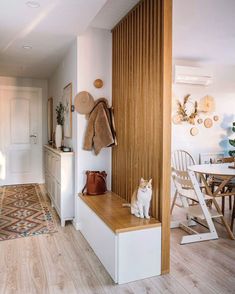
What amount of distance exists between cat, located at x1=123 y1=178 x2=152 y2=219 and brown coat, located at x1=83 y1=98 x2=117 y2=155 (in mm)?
894

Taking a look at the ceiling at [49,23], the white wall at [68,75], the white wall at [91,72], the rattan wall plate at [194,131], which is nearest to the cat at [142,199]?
the white wall at [91,72]

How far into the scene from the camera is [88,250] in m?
2.64

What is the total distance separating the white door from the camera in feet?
18.4

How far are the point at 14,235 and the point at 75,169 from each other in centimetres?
104

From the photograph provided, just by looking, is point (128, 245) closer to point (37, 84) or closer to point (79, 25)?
point (79, 25)

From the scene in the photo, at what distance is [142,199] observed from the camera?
2.24m

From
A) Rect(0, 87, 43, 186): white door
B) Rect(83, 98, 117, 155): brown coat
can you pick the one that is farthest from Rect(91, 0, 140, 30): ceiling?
Rect(0, 87, 43, 186): white door

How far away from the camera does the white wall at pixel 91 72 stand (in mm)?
3117

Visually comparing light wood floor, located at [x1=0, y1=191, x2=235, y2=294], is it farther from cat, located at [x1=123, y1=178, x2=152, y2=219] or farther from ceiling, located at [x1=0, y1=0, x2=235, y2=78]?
ceiling, located at [x1=0, y1=0, x2=235, y2=78]

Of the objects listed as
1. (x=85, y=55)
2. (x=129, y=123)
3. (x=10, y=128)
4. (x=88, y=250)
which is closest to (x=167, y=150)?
(x=129, y=123)

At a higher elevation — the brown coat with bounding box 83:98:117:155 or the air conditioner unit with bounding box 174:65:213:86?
the air conditioner unit with bounding box 174:65:213:86

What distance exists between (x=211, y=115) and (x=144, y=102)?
304 cm

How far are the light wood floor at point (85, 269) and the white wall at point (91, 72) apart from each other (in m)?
0.81

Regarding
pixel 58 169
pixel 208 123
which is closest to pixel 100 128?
pixel 58 169
